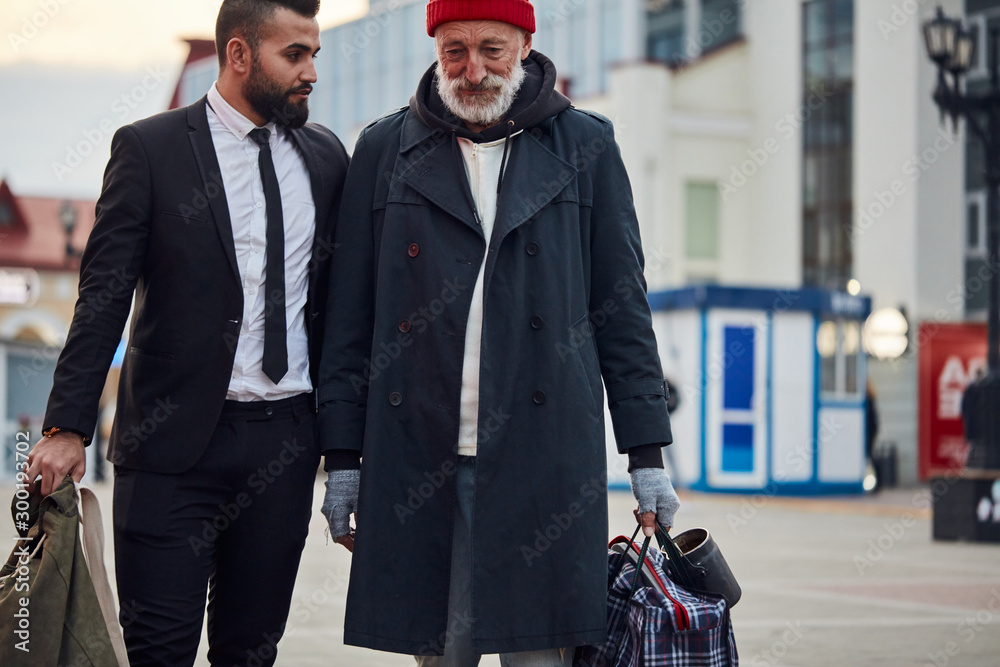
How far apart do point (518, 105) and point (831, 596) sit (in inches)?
235

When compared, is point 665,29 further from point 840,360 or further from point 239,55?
point 239,55

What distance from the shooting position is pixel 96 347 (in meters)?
3.59

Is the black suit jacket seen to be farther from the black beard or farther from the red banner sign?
the red banner sign

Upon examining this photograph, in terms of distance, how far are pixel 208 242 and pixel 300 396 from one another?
471mm

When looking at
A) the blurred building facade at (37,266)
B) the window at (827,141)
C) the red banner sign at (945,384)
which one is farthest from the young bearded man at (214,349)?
the window at (827,141)

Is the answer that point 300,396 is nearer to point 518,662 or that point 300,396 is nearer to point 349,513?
point 349,513

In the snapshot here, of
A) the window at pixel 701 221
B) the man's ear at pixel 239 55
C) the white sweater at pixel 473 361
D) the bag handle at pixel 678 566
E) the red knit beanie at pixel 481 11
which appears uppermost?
the window at pixel 701 221

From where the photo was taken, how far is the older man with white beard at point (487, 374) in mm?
3529

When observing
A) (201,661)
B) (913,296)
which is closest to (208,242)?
(201,661)

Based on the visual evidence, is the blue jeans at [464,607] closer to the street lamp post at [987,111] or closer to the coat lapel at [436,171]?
the coat lapel at [436,171]

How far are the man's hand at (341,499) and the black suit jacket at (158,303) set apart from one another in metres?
0.34

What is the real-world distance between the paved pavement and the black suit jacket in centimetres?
272

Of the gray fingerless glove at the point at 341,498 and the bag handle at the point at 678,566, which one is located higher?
the gray fingerless glove at the point at 341,498
